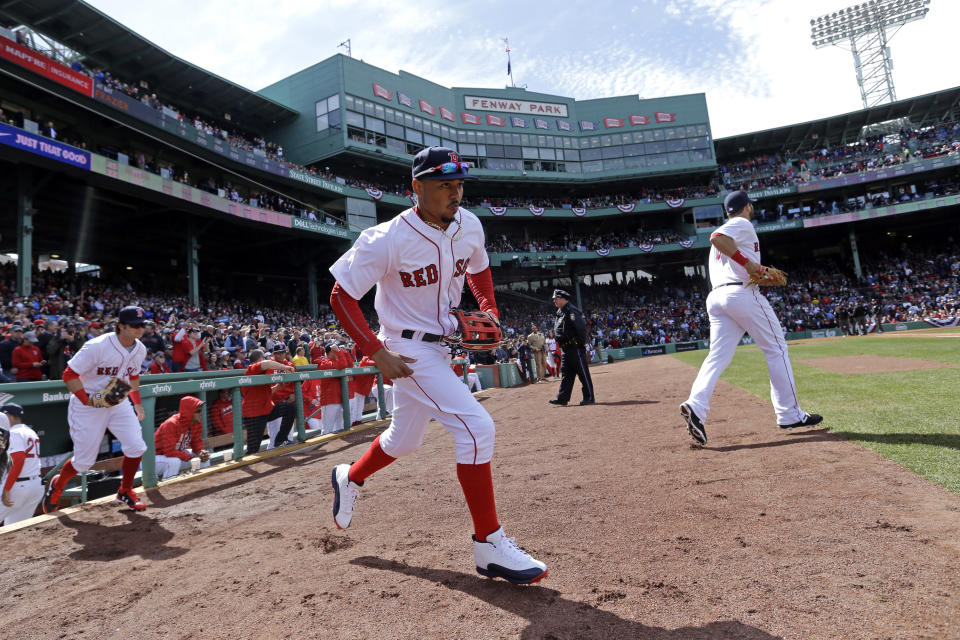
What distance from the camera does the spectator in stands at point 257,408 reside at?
21.5 ft

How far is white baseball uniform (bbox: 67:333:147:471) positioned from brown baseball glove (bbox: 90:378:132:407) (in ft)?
0.57

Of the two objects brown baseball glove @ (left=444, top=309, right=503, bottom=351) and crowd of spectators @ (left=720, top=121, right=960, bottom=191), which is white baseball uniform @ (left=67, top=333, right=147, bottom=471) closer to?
brown baseball glove @ (left=444, top=309, right=503, bottom=351)

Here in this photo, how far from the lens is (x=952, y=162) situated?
3403 centimetres

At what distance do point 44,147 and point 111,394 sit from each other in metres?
16.1

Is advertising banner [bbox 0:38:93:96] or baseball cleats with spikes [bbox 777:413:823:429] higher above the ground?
advertising banner [bbox 0:38:93:96]

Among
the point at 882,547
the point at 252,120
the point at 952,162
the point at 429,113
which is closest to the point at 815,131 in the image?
the point at 952,162

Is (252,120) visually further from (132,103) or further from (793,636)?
(793,636)

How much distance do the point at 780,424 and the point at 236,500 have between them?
189 inches

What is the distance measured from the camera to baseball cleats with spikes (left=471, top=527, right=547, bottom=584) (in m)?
2.27

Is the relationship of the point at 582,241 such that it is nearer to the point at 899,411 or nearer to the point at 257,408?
the point at 257,408

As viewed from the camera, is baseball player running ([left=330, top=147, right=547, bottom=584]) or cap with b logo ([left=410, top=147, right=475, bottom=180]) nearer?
baseball player running ([left=330, top=147, right=547, bottom=584])

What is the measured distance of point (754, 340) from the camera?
446cm

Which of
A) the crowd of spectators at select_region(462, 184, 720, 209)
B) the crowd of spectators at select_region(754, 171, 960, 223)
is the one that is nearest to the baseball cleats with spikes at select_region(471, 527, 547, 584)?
the crowd of spectators at select_region(462, 184, 720, 209)

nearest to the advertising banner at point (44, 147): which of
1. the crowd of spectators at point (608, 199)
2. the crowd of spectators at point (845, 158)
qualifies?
the crowd of spectators at point (608, 199)
